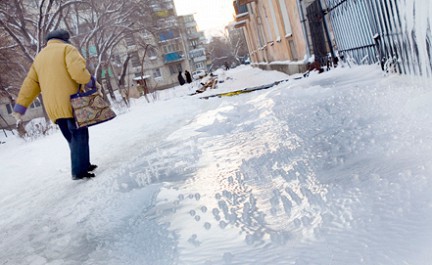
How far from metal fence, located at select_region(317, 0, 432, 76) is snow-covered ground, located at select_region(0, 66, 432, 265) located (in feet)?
1.03

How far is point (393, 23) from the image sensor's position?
5074 mm

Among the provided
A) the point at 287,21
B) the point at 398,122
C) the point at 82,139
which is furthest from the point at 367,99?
the point at 287,21

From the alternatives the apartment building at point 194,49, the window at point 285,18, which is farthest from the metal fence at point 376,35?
the apartment building at point 194,49

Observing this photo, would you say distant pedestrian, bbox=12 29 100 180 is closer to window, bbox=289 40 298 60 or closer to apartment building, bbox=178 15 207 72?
window, bbox=289 40 298 60

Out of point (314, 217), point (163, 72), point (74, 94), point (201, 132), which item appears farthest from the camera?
point (163, 72)

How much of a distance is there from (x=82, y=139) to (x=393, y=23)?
414cm

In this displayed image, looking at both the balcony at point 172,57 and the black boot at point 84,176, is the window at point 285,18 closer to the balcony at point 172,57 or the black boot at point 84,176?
the black boot at point 84,176

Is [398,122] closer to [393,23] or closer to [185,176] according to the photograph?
[185,176]

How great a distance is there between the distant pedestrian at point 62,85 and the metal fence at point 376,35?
3.74 meters

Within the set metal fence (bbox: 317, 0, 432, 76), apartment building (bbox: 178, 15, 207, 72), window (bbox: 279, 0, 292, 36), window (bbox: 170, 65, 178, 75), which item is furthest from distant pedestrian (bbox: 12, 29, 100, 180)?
apartment building (bbox: 178, 15, 207, 72)

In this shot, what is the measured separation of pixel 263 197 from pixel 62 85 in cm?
288

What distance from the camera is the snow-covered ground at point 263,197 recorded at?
1.73m

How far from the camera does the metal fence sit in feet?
15.4

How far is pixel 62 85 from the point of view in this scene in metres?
4.28
